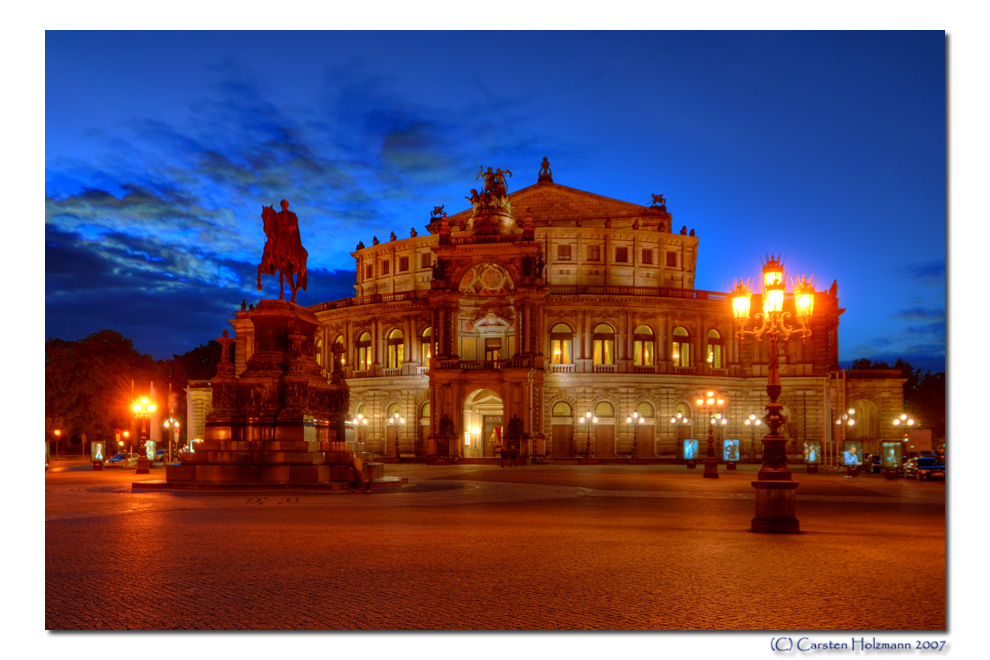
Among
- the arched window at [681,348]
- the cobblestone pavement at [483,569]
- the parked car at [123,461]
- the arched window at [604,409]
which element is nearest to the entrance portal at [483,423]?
the arched window at [604,409]

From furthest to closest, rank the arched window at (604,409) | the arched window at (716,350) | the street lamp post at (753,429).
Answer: the arched window at (716,350), the street lamp post at (753,429), the arched window at (604,409)

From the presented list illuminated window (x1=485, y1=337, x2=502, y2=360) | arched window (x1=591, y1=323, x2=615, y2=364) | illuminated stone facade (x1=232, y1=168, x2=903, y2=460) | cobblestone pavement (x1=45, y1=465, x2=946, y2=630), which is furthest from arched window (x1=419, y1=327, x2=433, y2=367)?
cobblestone pavement (x1=45, y1=465, x2=946, y2=630)

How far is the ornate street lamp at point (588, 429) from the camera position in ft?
229

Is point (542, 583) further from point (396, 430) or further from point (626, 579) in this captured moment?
point (396, 430)

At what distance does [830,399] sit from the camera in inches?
2352

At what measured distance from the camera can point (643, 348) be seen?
7488cm

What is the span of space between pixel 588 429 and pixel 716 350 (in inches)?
606

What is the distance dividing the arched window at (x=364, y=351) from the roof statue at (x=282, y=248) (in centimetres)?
5109

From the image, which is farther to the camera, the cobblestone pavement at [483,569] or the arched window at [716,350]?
the arched window at [716,350]

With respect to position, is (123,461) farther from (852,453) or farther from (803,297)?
(803,297)

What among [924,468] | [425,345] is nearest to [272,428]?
[924,468]

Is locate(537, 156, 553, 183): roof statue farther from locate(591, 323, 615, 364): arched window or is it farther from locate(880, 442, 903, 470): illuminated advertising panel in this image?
locate(880, 442, 903, 470): illuminated advertising panel

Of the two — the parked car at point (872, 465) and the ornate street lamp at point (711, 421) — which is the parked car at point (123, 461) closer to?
the ornate street lamp at point (711, 421)

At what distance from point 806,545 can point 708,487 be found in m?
19.0
